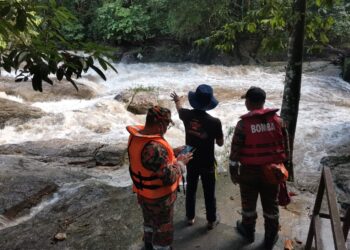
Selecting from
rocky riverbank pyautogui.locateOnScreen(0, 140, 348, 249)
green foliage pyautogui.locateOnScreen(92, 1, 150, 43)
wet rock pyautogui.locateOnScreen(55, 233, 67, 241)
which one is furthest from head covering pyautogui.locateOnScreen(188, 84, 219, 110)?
green foliage pyautogui.locateOnScreen(92, 1, 150, 43)

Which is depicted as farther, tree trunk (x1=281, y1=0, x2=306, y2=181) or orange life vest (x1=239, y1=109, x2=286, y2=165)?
tree trunk (x1=281, y1=0, x2=306, y2=181)

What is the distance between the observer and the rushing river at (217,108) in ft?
29.6

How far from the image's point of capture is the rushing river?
9008 millimetres

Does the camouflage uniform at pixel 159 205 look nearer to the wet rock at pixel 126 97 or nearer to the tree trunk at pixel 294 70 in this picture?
the tree trunk at pixel 294 70

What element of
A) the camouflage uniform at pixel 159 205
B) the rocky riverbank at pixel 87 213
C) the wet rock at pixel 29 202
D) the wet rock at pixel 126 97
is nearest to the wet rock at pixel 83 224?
the rocky riverbank at pixel 87 213

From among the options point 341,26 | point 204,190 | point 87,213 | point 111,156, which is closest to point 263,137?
point 204,190

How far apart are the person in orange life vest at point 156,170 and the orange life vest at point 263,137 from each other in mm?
628

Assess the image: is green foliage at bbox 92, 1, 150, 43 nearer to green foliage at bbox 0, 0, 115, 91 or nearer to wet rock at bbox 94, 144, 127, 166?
wet rock at bbox 94, 144, 127, 166

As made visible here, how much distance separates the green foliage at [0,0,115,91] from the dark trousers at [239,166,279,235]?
2.13m

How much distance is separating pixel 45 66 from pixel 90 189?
388cm

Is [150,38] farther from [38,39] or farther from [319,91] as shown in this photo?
[38,39]

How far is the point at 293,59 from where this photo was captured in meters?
5.35

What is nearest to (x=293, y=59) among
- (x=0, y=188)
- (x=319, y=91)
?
(x=0, y=188)

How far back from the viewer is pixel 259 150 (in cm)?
369
